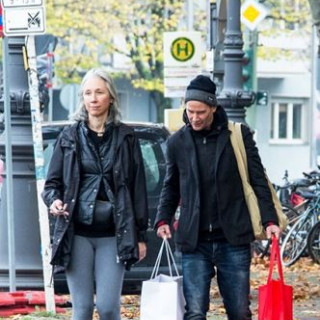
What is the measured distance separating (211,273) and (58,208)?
109 cm

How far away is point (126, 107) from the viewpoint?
49344 millimetres

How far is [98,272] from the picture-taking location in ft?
23.8

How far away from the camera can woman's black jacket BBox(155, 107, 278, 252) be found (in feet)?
24.6

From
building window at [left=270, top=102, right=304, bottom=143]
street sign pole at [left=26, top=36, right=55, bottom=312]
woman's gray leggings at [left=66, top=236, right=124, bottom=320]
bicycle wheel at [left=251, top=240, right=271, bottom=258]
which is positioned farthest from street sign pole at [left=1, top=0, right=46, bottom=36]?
building window at [left=270, top=102, right=304, bottom=143]

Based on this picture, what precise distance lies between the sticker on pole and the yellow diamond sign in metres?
11.8

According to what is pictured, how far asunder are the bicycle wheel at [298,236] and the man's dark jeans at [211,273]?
28.4 ft

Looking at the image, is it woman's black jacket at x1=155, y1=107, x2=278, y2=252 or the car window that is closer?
woman's black jacket at x1=155, y1=107, x2=278, y2=252

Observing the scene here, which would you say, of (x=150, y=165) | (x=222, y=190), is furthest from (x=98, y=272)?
(x=150, y=165)

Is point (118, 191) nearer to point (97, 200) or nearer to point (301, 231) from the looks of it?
point (97, 200)

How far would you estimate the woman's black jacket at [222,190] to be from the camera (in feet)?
24.6

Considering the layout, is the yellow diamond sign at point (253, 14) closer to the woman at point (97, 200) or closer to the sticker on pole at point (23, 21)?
the sticker on pole at point (23, 21)

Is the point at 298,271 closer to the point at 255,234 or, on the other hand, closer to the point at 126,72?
the point at 255,234

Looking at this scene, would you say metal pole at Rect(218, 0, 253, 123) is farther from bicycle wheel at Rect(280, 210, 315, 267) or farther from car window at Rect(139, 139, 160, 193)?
car window at Rect(139, 139, 160, 193)

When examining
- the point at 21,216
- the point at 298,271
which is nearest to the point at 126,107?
the point at 298,271
